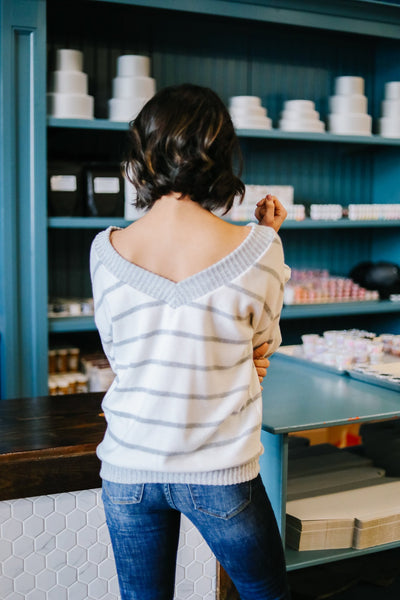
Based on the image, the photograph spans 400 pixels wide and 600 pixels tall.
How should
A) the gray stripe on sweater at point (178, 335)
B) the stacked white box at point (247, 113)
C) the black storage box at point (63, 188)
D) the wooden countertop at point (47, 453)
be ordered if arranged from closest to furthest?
1. the gray stripe on sweater at point (178, 335)
2. the wooden countertop at point (47, 453)
3. the black storage box at point (63, 188)
4. the stacked white box at point (247, 113)

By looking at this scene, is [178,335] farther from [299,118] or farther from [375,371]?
[299,118]

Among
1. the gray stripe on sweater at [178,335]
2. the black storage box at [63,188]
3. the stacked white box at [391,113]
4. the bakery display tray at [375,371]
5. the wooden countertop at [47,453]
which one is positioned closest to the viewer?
the gray stripe on sweater at [178,335]

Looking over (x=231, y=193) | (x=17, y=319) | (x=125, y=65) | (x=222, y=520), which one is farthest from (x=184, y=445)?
(x=125, y=65)

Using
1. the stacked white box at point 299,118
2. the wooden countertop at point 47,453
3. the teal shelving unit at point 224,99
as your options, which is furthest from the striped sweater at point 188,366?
the stacked white box at point 299,118

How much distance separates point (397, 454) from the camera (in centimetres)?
246

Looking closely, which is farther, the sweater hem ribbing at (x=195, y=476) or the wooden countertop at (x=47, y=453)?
the wooden countertop at (x=47, y=453)

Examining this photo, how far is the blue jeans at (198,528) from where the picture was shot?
1.15m

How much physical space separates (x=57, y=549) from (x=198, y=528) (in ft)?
2.03

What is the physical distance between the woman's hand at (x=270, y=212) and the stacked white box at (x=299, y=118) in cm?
256

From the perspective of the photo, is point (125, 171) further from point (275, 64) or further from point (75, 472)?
point (275, 64)

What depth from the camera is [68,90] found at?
337cm

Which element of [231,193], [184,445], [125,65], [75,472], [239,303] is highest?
[125,65]

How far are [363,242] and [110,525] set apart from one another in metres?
3.80

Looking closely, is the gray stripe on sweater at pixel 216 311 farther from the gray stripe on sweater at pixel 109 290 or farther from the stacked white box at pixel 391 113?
the stacked white box at pixel 391 113
